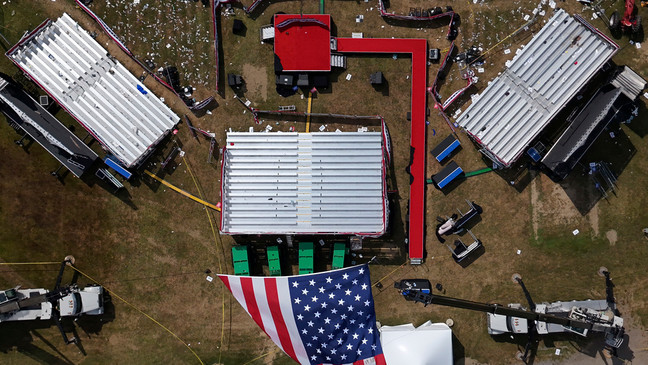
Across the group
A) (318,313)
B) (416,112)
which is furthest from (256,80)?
(318,313)

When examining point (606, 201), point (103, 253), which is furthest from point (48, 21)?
point (606, 201)

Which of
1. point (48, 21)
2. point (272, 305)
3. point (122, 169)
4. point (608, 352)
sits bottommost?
point (608, 352)

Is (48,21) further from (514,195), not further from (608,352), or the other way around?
(608,352)

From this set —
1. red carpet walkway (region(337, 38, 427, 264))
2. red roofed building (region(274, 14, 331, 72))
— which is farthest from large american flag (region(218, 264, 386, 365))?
red roofed building (region(274, 14, 331, 72))

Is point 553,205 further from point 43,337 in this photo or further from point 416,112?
point 43,337

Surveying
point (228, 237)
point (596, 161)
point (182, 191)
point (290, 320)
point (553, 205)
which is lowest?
point (290, 320)

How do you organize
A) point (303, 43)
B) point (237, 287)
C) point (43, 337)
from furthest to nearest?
point (43, 337) → point (303, 43) → point (237, 287)
